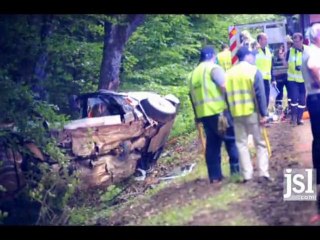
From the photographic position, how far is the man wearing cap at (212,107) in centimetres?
508

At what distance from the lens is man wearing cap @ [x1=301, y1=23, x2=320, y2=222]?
5.09 meters

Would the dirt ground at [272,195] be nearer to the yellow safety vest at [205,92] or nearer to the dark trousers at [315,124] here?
the dark trousers at [315,124]

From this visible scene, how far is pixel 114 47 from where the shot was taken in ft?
17.6

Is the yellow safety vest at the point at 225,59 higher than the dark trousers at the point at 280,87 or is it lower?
higher

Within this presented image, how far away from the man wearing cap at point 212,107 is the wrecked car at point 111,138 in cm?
17

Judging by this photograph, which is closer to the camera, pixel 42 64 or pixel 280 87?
pixel 280 87

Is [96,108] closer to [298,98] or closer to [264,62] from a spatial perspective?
[264,62]

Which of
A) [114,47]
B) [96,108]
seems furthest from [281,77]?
[96,108]

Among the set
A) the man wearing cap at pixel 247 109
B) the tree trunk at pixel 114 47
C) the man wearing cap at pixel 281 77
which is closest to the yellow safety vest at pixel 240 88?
the man wearing cap at pixel 247 109

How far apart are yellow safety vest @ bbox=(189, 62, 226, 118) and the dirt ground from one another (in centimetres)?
28

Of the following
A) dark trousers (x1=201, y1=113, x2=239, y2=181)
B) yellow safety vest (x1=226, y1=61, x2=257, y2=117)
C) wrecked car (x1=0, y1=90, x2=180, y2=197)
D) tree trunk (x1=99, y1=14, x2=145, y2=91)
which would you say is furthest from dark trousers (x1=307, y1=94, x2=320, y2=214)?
tree trunk (x1=99, y1=14, x2=145, y2=91)

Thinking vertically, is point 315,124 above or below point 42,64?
below

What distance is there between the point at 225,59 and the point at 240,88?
229 mm
